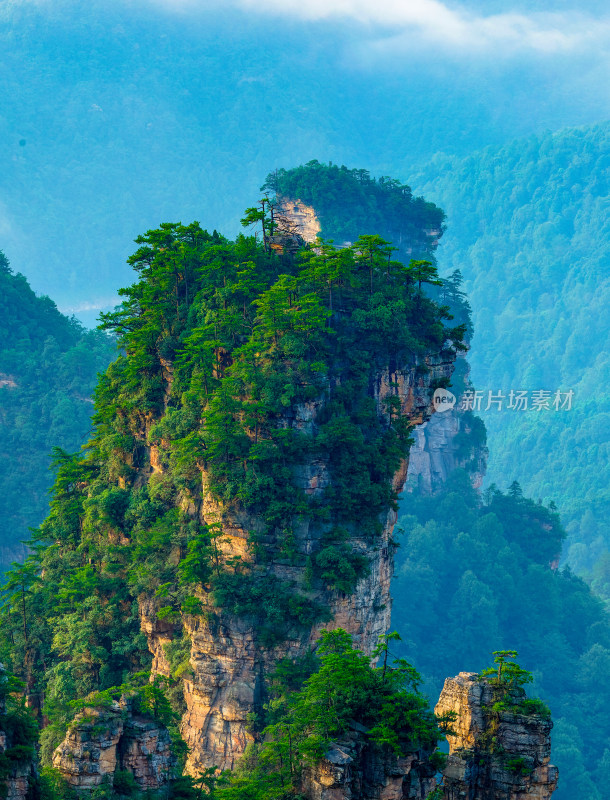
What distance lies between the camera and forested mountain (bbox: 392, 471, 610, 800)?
223 ft

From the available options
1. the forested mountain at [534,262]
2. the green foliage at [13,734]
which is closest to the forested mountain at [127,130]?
the forested mountain at [534,262]

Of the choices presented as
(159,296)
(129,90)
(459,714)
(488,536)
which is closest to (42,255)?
(129,90)

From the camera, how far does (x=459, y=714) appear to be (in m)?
30.4

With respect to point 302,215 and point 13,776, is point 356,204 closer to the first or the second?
point 302,215

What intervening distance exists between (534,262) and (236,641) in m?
135

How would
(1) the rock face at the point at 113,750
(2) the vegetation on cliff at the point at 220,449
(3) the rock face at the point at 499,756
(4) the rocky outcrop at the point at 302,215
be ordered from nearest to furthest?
1. (1) the rock face at the point at 113,750
2. (3) the rock face at the point at 499,756
3. (2) the vegetation on cliff at the point at 220,449
4. (4) the rocky outcrop at the point at 302,215

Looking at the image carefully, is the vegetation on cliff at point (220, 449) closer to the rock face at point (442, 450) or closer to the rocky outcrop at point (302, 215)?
the rocky outcrop at point (302, 215)

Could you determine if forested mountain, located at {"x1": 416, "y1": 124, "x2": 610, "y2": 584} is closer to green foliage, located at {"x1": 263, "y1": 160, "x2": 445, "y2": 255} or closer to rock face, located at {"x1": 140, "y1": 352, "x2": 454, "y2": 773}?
green foliage, located at {"x1": 263, "y1": 160, "x2": 445, "y2": 255}

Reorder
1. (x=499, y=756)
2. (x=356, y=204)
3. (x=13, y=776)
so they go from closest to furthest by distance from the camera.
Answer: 1. (x=13, y=776)
2. (x=499, y=756)
3. (x=356, y=204)

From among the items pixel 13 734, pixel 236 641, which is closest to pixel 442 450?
pixel 236 641

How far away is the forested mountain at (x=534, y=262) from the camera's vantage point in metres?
153

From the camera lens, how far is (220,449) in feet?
129

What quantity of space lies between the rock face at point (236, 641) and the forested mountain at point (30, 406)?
34.4m

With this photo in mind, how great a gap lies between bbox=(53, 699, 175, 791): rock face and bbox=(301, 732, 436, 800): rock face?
305 cm
